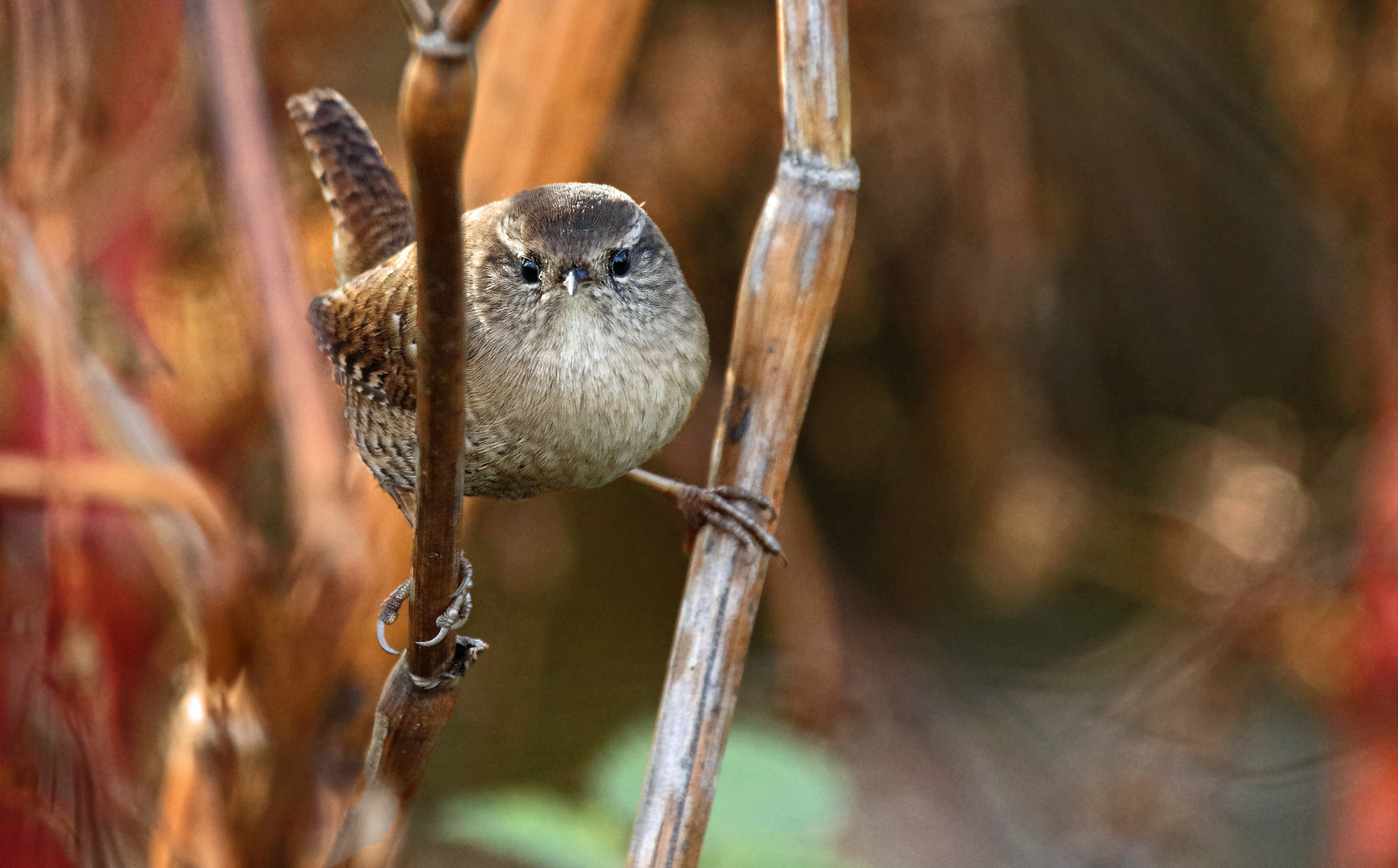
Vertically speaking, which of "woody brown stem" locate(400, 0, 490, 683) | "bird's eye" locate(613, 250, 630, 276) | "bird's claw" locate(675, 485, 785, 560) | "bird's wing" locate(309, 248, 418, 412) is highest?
"bird's eye" locate(613, 250, 630, 276)

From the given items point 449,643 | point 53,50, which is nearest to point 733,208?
point 53,50

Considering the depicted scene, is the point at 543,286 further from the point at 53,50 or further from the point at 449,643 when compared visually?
the point at 53,50

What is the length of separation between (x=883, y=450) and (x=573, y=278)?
313 cm

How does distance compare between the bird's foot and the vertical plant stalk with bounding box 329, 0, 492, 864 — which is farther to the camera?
the bird's foot

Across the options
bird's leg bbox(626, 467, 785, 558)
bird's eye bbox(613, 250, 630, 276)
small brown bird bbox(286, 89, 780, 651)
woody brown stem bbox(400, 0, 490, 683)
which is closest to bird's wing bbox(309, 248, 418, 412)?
small brown bird bbox(286, 89, 780, 651)

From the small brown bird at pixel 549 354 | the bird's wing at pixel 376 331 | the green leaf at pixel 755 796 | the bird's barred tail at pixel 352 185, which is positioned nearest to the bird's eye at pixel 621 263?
the small brown bird at pixel 549 354

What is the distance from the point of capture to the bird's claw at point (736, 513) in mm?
1289

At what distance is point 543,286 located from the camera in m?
1.46

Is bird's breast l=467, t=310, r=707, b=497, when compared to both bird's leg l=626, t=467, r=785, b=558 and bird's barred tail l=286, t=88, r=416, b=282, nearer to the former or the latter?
bird's leg l=626, t=467, r=785, b=558

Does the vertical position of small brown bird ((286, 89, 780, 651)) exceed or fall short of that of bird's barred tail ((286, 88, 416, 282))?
it falls short

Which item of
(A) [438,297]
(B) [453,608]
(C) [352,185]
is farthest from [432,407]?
(C) [352,185]

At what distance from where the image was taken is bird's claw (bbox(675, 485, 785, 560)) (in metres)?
1.29

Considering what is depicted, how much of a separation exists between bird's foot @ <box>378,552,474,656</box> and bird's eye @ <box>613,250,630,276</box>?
1.43 ft

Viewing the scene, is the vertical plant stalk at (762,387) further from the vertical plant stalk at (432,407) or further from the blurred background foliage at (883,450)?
the blurred background foliage at (883,450)
